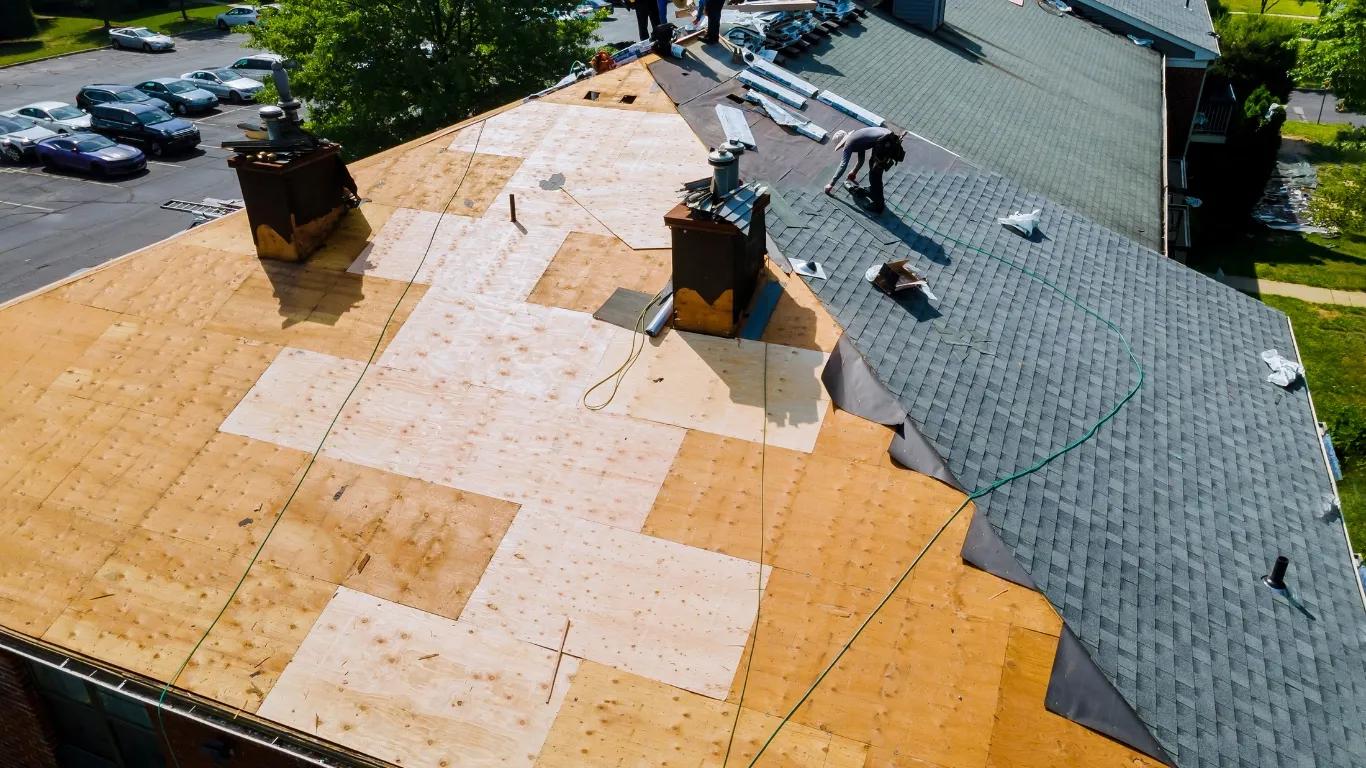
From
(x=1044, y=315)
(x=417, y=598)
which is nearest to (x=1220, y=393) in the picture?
(x=1044, y=315)

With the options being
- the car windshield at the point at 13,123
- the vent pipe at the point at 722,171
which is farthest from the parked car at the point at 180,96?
the vent pipe at the point at 722,171

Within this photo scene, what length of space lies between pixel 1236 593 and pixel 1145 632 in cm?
185

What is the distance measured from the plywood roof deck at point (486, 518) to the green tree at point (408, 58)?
16.4 meters

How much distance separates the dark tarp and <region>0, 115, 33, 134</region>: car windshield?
161ft

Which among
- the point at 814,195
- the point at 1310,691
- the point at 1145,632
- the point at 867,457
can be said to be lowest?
the point at 1310,691

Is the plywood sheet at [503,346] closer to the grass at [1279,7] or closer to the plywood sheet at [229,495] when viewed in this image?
the plywood sheet at [229,495]

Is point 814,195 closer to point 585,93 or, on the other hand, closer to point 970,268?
point 970,268

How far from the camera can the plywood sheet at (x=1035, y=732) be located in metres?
8.16

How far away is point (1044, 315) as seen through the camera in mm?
14078

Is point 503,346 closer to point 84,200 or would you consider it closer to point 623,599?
point 623,599

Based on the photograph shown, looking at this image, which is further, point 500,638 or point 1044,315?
point 1044,315

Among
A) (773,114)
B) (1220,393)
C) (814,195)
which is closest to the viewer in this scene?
(1220,393)

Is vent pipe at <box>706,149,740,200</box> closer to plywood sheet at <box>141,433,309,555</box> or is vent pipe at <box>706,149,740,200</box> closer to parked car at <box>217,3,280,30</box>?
plywood sheet at <box>141,433,309,555</box>

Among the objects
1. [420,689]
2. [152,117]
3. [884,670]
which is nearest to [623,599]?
[420,689]
